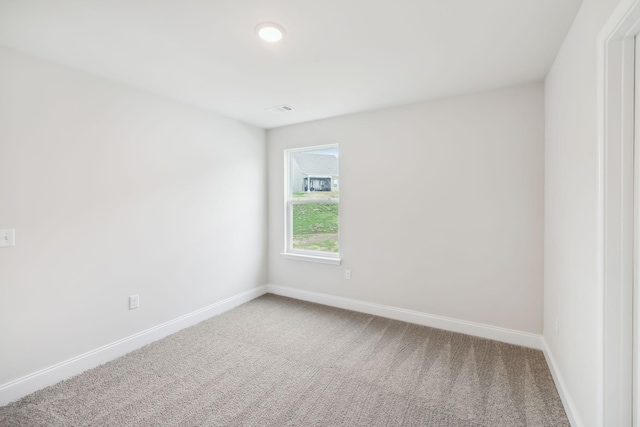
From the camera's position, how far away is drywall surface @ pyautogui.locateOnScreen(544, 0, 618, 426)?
1.38 metres

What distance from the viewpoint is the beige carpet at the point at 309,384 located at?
1.76 m

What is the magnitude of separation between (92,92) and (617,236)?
11.3 feet

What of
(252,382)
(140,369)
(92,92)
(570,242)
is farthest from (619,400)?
(92,92)

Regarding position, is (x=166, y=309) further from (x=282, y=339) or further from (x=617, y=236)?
(x=617, y=236)

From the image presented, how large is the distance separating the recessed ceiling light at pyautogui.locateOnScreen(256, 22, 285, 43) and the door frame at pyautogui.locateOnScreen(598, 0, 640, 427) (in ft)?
5.20

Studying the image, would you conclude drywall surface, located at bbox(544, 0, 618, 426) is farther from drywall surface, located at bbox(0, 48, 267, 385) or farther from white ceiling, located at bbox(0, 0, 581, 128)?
drywall surface, located at bbox(0, 48, 267, 385)

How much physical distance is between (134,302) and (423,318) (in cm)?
285

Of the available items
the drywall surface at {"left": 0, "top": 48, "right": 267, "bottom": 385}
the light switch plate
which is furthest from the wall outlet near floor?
the light switch plate

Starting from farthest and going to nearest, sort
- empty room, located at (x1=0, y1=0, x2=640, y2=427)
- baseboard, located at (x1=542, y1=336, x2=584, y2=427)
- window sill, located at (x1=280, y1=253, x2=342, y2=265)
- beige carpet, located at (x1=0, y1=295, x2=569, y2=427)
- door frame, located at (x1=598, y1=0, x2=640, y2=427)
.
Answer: window sill, located at (x1=280, y1=253, x2=342, y2=265)
beige carpet, located at (x1=0, y1=295, x2=569, y2=427)
baseboard, located at (x1=542, y1=336, x2=584, y2=427)
empty room, located at (x1=0, y1=0, x2=640, y2=427)
door frame, located at (x1=598, y1=0, x2=640, y2=427)

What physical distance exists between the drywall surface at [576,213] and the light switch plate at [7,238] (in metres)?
3.40

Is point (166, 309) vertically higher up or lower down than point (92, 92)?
lower down

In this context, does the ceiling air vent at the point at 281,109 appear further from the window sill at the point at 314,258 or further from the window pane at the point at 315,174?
the window sill at the point at 314,258

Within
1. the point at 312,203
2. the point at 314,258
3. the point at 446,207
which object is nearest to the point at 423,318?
the point at 446,207

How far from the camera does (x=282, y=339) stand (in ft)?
9.09
